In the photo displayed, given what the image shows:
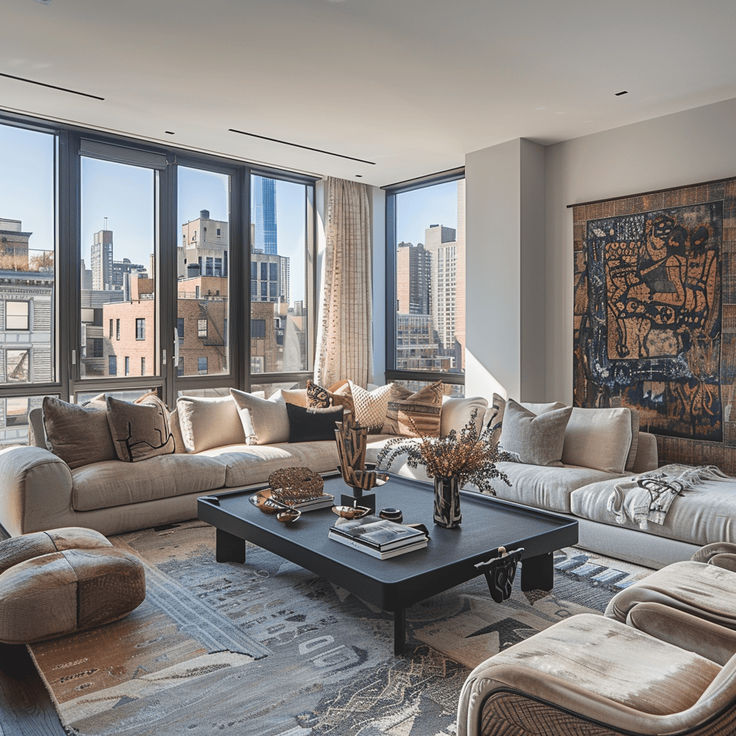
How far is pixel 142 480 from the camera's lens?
3.96 m

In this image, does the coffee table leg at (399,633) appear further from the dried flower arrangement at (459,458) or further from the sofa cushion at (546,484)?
the sofa cushion at (546,484)

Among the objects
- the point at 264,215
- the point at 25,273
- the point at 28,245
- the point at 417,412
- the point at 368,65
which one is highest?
the point at 368,65

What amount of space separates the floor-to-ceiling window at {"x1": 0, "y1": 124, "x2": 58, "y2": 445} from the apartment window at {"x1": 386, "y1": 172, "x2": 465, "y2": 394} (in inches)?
123

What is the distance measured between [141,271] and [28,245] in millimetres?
840

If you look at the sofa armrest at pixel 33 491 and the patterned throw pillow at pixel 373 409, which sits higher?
the patterned throw pillow at pixel 373 409

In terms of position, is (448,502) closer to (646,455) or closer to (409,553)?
(409,553)

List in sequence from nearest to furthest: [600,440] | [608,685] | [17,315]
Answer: [608,685] → [600,440] → [17,315]

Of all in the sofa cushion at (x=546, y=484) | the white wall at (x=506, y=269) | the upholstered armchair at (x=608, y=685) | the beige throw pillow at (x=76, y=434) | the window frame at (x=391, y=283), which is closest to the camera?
the upholstered armchair at (x=608, y=685)

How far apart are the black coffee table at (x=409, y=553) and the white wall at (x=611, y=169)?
2.05 meters

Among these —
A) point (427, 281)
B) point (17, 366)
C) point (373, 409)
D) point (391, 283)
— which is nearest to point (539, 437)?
point (373, 409)

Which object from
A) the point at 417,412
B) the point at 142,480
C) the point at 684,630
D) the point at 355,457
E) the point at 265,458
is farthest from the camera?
the point at 417,412

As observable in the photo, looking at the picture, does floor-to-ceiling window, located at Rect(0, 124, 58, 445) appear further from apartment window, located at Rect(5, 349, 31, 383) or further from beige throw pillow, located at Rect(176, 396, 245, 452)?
beige throw pillow, located at Rect(176, 396, 245, 452)

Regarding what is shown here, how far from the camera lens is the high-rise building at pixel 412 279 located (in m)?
6.18

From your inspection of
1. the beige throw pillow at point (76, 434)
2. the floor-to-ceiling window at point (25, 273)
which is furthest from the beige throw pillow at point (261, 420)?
the floor-to-ceiling window at point (25, 273)
